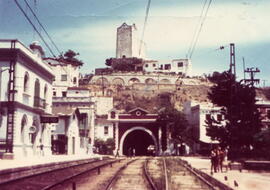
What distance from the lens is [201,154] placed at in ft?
209

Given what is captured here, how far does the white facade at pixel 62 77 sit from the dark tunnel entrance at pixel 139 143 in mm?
16212

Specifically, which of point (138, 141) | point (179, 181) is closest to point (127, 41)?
point (138, 141)

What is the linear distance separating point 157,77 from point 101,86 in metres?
15.7

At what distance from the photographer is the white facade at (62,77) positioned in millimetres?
84125

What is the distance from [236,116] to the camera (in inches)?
1719

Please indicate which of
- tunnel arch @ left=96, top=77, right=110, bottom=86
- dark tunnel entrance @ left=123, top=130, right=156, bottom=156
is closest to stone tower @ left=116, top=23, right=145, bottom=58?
tunnel arch @ left=96, top=77, right=110, bottom=86

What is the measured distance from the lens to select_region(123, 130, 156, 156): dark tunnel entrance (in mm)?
71312

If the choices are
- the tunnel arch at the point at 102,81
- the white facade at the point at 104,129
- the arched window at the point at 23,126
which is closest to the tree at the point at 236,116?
the arched window at the point at 23,126

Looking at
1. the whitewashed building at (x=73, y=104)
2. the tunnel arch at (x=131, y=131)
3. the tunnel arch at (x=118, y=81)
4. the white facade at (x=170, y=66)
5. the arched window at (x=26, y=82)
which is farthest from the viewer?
the white facade at (x=170, y=66)

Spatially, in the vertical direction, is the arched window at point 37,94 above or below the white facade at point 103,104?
below

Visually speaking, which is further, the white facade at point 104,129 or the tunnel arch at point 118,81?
the tunnel arch at point 118,81

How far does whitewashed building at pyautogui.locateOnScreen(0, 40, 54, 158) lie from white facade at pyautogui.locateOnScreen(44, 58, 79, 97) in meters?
41.4

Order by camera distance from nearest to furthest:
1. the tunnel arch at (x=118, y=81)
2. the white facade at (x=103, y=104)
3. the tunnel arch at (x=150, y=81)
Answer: the white facade at (x=103, y=104), the tunnel arch at (x=118, y=81), the tunnel arch at (x=150, y=81)

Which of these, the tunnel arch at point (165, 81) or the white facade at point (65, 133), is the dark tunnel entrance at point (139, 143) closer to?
the white facade at point (65, 133)
